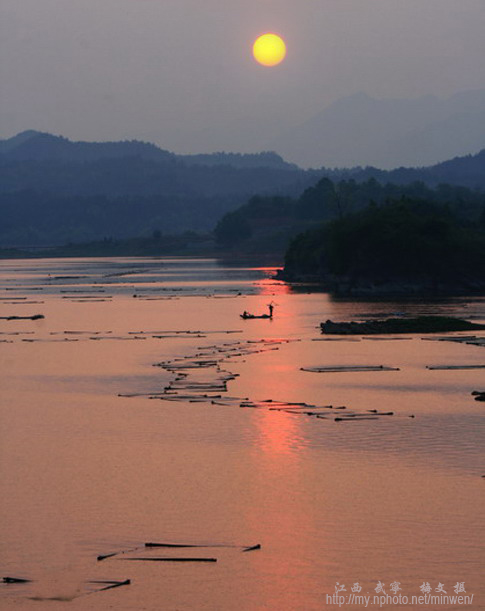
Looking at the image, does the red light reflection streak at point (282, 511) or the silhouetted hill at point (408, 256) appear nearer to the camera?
the red light reflection streak at point (282, 511)

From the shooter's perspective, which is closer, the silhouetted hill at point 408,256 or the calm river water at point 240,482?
the calm river water at point 240,482

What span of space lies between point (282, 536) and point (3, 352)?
62.4m

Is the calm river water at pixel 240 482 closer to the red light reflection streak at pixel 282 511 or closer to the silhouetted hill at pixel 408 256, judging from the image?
the red light reflection streak at pixel 282 511

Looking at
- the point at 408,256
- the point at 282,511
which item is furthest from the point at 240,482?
the point at 408,256

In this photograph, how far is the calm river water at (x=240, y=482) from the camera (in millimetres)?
31594

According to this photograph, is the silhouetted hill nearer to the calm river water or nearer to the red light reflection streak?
the calm river water

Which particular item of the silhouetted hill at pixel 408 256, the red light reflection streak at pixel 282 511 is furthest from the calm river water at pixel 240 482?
the silhouetted hill at pixel 408 256

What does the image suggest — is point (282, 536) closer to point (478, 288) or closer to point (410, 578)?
point (410, 578)

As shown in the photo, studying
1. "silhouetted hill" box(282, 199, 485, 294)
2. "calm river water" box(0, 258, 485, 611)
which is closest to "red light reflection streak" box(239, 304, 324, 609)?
"calm river water" box(0, 258, 485, 611)

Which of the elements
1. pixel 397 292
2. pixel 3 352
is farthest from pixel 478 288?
pixel 3 352

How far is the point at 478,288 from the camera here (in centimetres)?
18125

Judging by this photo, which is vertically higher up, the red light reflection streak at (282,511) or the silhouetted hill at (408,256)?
the silhouetted hill at (408,256)

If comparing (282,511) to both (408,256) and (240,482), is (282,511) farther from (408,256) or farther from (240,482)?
(408,256)

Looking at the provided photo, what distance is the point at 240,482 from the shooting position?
43406 mm
